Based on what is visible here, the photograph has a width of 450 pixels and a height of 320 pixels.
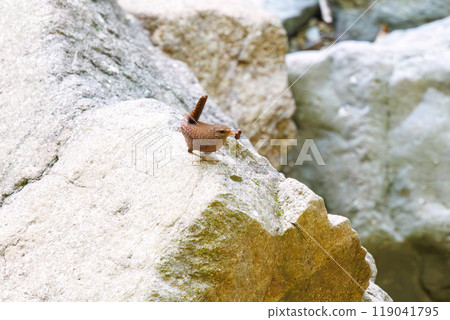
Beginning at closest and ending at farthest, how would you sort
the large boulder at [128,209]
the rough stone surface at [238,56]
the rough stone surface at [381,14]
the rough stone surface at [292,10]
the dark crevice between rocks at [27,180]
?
the large boulder at [128,209]
the dark crevice between rocks at [27,180]
the rough stone surface at [238,56]
the rough stone surface at [381,14]
the rough stone surface at [292,10]

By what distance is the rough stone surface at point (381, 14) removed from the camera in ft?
17.4

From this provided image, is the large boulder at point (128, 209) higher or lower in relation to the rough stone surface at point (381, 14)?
higher

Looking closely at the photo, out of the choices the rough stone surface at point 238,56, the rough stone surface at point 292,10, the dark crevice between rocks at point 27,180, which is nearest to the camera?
the dark crevice between rocks at point 27,180

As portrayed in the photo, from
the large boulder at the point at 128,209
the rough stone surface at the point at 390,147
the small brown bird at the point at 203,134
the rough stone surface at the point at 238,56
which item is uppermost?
the small brown bird at the point at 203,134

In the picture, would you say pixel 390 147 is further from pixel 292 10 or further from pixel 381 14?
pixel 292 10

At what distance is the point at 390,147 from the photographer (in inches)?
160

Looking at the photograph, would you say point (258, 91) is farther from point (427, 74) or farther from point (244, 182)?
point (244, 182)

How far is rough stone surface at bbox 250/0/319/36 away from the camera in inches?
222

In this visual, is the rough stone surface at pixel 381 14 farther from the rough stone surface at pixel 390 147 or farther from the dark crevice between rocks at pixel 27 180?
the dark crevice between rocks at pixel 27 180

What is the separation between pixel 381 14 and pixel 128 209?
4.65 metres

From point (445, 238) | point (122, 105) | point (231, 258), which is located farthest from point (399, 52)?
point (231, 258)
